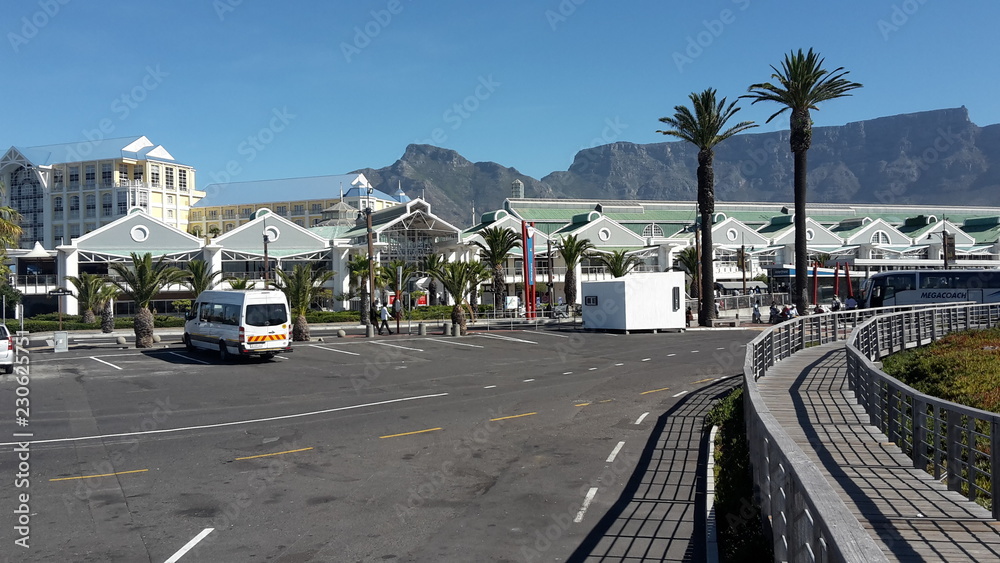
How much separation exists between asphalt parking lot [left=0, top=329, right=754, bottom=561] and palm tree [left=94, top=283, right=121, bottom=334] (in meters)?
18.8

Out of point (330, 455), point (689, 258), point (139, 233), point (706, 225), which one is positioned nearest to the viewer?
point (330, 455)

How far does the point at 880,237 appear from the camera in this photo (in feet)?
298

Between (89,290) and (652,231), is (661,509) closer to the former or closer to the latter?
(89,290)

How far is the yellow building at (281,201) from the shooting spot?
396 ft

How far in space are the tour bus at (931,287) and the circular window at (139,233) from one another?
5123 centimetres

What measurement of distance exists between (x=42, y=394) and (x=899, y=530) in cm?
2027

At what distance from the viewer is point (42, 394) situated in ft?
63.6

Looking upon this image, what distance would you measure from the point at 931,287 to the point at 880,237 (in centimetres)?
5695

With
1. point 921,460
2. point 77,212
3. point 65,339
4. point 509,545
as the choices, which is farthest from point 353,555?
point 77,212

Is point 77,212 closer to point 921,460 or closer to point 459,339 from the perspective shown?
point 459,339

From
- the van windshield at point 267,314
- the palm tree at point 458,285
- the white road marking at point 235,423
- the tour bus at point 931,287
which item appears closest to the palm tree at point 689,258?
the tour bus at point 931,287

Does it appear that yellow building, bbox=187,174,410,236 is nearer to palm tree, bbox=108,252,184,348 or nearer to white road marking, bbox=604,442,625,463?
palm tree, bbox=108,252,184,348

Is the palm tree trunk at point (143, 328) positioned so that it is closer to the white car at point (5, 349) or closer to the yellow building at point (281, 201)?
the white car at point (5, 349)

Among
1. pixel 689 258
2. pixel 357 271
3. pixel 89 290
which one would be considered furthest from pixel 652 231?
pixel 89 290
